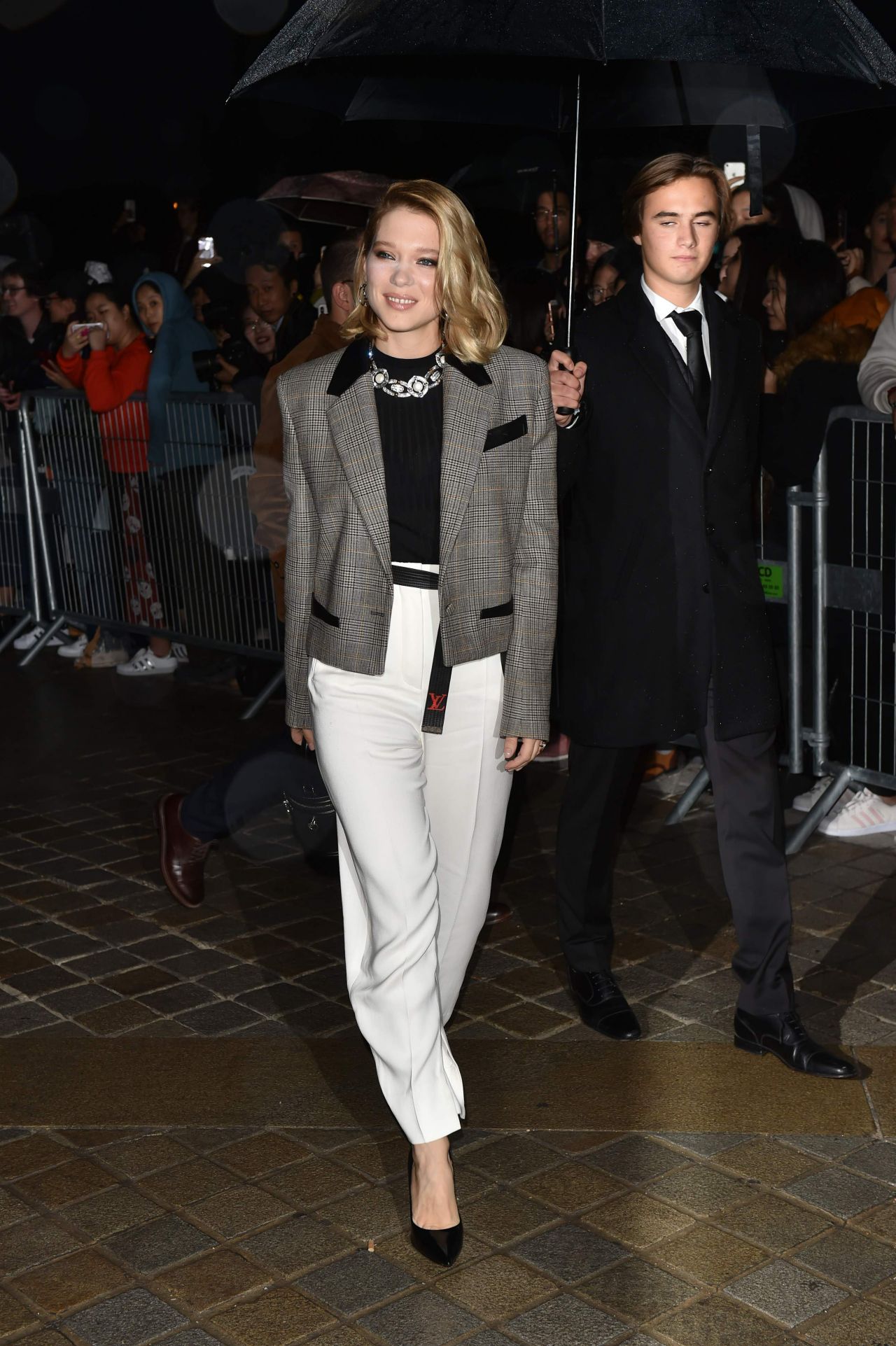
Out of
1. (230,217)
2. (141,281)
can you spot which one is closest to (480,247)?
(141,281)

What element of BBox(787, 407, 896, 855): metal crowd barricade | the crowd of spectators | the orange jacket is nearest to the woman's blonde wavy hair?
the crowd of spectators

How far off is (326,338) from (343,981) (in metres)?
2.26

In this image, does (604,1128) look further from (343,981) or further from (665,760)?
(665,760)

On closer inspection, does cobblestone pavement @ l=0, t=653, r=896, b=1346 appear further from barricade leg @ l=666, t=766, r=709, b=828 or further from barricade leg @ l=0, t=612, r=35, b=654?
barricade leg @ l=0, t=612, r=35, b=654

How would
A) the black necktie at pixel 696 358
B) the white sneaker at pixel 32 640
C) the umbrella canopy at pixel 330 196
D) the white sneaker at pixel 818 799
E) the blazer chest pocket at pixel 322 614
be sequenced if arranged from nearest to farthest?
the blazer chest pocket at pixel 322 614, the black necktie at pixel 696 358, the white sneaker at pixel 818 799, the umbrella canopy at pixel 330 196, the white sneaker at pixel 32 640

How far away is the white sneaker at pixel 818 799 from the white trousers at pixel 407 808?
10.0ft

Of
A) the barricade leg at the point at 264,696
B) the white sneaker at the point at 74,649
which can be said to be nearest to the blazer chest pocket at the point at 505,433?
the barricade leg at the point at 264,696

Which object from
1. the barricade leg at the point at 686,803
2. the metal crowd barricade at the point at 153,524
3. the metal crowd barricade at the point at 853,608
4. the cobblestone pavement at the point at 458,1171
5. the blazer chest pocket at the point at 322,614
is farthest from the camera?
the metal crowd barricade at the point at 153,524

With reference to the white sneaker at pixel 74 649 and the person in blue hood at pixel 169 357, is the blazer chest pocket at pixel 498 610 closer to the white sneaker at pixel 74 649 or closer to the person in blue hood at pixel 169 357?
the person in blue hood at pixel 169 357

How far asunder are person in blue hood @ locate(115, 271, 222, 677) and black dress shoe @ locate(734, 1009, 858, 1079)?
204 inches

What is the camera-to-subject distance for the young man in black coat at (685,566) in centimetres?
438

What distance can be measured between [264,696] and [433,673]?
16.5 feet

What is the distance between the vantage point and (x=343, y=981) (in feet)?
17.2

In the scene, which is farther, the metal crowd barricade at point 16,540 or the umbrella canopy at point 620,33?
the metal crowd barricade at point 16,540
